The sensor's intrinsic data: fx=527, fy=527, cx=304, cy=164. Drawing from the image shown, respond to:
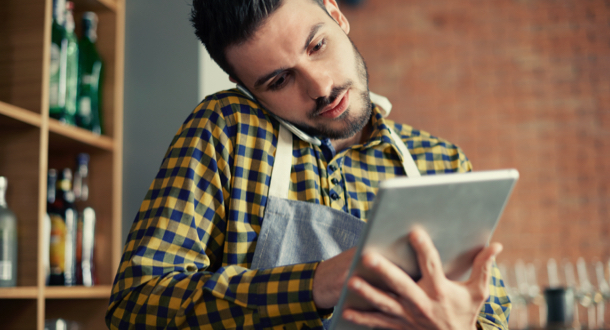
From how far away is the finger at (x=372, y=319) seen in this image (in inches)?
23.6

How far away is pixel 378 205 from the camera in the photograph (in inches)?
20.6

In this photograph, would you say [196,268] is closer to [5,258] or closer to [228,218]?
[228,218]

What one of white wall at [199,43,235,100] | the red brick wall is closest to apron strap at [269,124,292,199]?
white wall at [199,43,235,100]

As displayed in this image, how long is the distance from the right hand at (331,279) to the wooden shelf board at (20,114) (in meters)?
1.00

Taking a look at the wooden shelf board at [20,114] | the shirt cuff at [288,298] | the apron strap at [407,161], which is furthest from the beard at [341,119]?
the wooden shelf board at [20,114]

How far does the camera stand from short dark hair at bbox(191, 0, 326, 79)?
924 mm

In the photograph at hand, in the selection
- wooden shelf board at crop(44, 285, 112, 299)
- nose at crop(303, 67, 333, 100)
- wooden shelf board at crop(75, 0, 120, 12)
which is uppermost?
wooden shelf board at crop(75, 0, 120, 12)

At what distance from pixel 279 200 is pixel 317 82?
218 mm

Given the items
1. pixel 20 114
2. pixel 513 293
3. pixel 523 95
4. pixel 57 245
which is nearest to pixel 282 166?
pixel 20 114

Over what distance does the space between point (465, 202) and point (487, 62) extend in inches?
141

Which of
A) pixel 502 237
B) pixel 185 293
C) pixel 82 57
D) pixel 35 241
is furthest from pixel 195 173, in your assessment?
pixel 502 237

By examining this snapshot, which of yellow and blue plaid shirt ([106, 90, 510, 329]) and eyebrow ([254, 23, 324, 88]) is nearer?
yellow and blue plaid shirt ([106, 90, 510, 329])

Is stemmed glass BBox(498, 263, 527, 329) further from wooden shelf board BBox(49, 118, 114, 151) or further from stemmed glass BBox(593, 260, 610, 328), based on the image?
wooden shelf board BBox(49, 118, 114, 151)

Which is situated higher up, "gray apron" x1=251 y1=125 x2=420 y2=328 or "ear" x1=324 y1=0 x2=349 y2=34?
"ear" x1=324 y1=0 x2=349 y2=34
